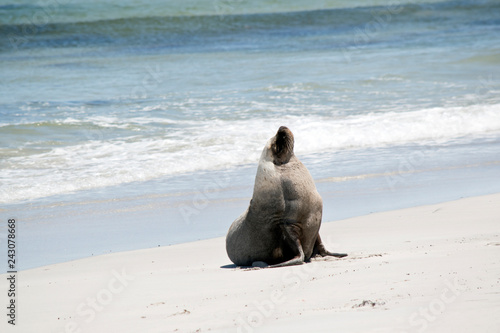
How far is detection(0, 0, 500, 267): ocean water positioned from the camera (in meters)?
7.94

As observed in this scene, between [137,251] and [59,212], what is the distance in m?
2.13

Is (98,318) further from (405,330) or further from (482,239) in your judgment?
(482,239)

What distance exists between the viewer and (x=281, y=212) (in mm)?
5148

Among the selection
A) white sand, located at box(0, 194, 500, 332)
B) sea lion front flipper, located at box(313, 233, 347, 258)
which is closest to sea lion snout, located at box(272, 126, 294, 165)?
sea lion front flipper, located at box(313, 233, 347, 258)

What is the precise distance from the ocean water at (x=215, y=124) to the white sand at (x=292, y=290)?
114 cm

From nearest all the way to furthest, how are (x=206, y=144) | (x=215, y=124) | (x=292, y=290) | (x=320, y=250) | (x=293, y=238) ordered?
1. (x=292, y=290)
2. (x=293, y=238)
3. (x=320, y=250)
4. (x=206, y=144)
5. (x=215, y=124)

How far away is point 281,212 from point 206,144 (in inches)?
247

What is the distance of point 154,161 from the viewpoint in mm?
10344

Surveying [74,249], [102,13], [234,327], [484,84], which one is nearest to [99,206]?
[74,249]

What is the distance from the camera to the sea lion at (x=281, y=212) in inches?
202

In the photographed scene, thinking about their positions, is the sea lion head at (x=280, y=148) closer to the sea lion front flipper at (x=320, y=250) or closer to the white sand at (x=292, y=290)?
the sea lion front flipper at (x=320, y=250)

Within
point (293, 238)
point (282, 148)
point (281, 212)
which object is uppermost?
point (282, 148)

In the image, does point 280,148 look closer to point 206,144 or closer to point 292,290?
point 292,290

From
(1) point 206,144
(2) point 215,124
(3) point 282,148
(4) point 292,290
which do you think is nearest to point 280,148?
(3) point 282,148
